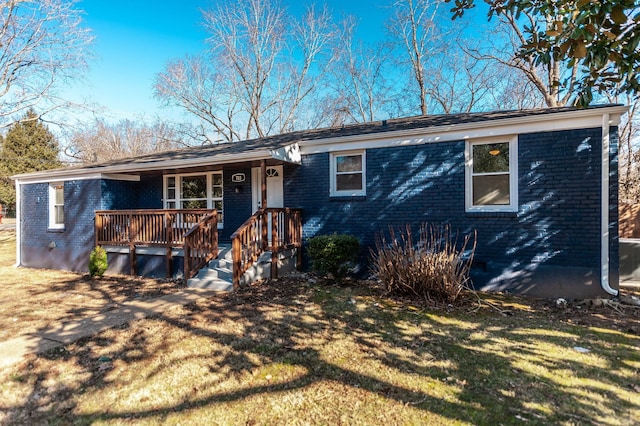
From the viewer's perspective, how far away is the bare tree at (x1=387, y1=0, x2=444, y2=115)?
66.4 feet

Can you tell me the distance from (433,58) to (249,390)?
2255cm

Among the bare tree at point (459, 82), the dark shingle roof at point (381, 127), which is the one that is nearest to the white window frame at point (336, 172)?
the dark shingle roof at point (381, 127)

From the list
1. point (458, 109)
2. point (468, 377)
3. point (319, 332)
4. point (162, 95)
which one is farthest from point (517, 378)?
point (162, 95)

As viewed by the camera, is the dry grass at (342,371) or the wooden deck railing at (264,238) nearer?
the dry grass at (342,371)

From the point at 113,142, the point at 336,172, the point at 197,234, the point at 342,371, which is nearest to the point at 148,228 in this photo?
the point at 197,234

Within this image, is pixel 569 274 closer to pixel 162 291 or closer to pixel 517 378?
pixel 517 378

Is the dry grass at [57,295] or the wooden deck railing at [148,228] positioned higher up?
the wooden deck railing at [148,228]

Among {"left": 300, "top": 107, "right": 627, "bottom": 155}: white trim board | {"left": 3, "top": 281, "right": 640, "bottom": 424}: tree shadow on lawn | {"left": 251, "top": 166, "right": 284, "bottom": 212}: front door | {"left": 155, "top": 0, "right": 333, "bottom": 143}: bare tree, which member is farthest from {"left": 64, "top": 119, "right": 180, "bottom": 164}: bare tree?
{"left": 3, "top": 281, "right": 640, "bottom": 424}: tree shadow on lawn

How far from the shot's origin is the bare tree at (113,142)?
31.1 meters

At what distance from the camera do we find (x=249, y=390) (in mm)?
3094

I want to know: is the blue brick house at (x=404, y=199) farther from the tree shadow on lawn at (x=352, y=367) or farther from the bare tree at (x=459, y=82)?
the bare tree at (x=459, y=82)

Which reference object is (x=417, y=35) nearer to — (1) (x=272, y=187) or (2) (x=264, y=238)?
(1) (x=272, y=187)

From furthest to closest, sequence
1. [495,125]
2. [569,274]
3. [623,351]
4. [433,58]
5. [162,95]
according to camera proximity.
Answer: [162,95]
[433,58]
[495,125]
[569,274]
[623,351]

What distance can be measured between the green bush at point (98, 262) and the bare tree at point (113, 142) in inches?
932
